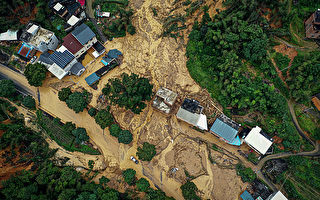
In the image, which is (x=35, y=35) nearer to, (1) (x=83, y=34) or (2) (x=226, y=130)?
(1) (x=83, y=34)

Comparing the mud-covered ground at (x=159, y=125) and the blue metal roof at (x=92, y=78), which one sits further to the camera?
the blue metal roof at (x=92, y=78)

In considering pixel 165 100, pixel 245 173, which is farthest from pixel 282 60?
pixel 165 100

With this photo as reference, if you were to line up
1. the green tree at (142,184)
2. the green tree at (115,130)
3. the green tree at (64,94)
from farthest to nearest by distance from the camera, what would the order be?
the green tree at (64,94) < the green tree at (115,130) < the green tree at (142,184)

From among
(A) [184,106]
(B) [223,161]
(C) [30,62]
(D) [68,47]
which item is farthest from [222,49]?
(C) [30,62]

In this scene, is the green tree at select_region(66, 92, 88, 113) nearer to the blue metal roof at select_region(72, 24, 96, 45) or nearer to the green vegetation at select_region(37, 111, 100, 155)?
the green vegetation at select_region(37, 111, 100, 155)

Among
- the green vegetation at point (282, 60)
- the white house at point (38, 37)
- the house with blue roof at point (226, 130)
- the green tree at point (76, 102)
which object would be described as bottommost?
the house with blue roof at point (226, 130)

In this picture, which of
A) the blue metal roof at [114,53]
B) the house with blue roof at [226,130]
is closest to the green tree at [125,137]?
the house with blue roof at [226,130]

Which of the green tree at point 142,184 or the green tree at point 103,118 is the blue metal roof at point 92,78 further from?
the green tree at point 142,184
